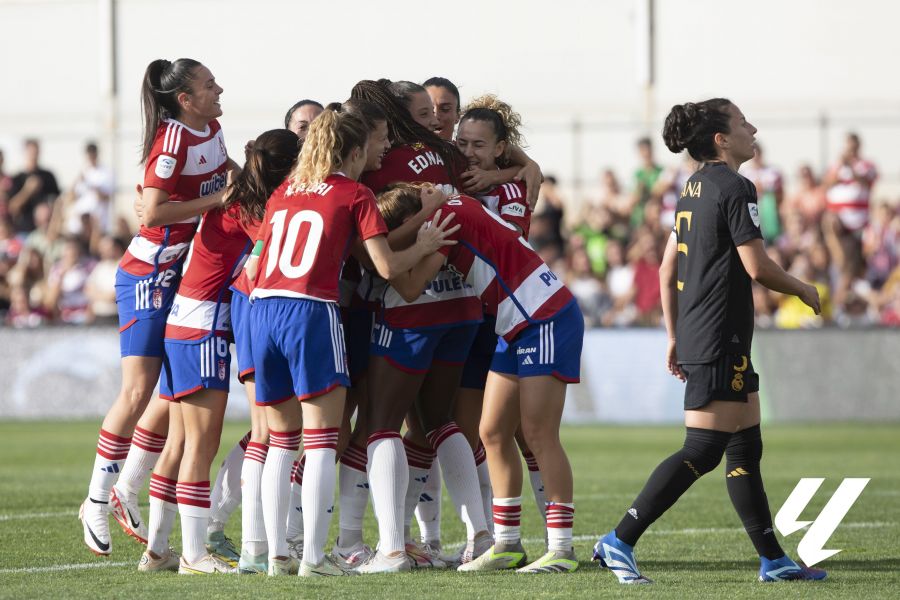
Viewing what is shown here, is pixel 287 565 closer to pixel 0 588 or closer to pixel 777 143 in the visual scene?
pixel 0 588

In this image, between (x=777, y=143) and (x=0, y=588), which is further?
(x=777, y=143)

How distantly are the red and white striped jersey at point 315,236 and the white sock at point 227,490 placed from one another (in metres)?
1.30

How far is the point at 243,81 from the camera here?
24734 mm

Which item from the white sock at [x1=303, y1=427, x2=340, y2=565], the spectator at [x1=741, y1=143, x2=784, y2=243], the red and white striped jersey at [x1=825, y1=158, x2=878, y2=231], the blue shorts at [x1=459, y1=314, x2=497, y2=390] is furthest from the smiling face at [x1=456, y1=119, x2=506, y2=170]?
the red and white striped jersey at [x1=825, y1=158, x2=878, y2=231]

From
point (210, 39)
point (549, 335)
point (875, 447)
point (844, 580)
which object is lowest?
point (875, 447)

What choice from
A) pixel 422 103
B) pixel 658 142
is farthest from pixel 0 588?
pixel 658 142

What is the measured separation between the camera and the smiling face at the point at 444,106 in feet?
24.9

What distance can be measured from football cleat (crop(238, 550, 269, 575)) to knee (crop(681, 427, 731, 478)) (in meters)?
1.98

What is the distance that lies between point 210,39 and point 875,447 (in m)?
15.5

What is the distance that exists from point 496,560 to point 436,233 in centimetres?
159

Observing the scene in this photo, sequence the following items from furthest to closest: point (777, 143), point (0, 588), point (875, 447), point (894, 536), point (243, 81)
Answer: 1. point (243, 81)
2. point (777, 143)
3. point (875, 447)
4. point (894, 536)
5. point (0, 588)

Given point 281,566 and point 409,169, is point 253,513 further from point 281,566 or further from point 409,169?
point 409,169

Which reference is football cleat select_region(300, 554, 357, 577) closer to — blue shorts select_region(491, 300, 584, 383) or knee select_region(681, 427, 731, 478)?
blue shorts select_region(491, 300, 584, 383)

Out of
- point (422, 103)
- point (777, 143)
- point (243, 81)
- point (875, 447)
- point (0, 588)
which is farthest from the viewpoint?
point (243, 81)
